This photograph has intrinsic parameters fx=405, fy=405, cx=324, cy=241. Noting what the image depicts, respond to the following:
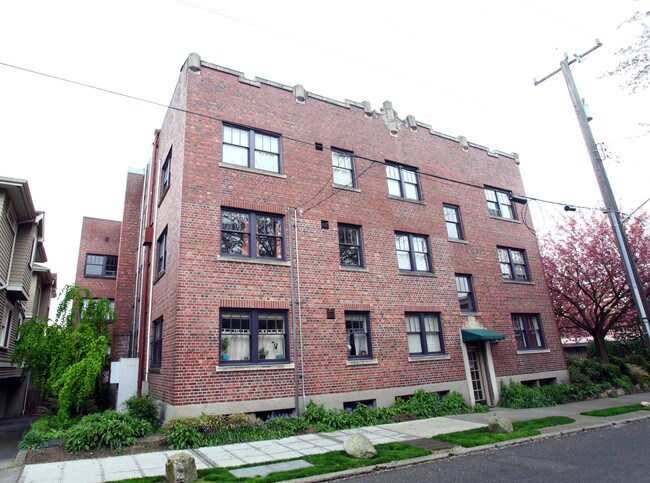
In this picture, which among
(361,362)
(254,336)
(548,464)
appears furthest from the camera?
(361,362)

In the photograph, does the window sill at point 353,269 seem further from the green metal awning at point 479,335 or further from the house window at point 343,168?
the green metal awning at point 479,335

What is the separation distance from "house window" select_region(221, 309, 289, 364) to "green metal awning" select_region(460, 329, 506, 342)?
732 cm

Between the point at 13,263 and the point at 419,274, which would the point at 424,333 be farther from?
the point at 13,263

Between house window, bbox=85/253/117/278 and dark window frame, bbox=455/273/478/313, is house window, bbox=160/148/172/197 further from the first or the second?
house window, bbox=85/253/117/278

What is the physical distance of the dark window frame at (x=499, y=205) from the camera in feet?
64.6

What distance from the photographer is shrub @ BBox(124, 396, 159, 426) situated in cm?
1087

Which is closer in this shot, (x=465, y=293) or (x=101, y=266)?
(x=465, y=293)

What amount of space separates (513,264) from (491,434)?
11150 mm

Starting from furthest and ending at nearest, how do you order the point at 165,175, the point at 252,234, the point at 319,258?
the point at 165,175, the point at 319,258, the point at 252,234

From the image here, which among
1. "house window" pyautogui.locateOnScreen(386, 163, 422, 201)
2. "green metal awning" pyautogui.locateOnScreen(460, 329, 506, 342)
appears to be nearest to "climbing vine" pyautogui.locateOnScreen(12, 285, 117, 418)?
"house window" pyautogui.locateOnScreen(386, 163, 422, 201)

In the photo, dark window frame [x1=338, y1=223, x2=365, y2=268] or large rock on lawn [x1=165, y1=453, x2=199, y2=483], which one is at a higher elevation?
dark window frame [x1=338, y1=223, x2=365, y2=268]

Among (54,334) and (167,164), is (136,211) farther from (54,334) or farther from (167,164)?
(54,334)

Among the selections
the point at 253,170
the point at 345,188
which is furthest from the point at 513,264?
the point at 253,170

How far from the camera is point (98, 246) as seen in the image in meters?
26.0
